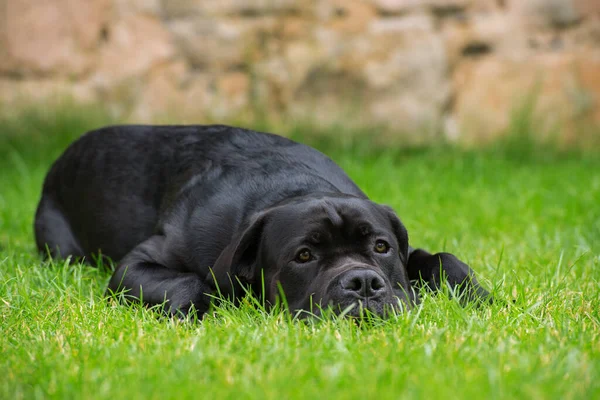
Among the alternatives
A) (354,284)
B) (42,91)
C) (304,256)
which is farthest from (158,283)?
(42,91)

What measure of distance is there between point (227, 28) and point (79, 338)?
632 centimetres

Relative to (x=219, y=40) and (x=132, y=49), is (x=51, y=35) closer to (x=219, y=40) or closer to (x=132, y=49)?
(x=132, y=49)

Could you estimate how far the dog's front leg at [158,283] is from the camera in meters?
3.21

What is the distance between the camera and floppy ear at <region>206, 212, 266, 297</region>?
3.18 metres

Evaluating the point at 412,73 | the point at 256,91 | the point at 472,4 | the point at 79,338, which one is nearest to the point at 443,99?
the point at 412,73

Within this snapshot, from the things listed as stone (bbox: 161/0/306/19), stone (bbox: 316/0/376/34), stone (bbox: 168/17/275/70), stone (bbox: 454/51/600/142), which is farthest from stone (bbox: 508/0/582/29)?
stone (bbox: 168/17/275/70)

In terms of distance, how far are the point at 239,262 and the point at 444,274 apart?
34.1 inches

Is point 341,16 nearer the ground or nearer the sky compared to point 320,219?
nearer the sky

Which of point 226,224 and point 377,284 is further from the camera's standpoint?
point 226,224

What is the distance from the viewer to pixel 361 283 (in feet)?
9.27

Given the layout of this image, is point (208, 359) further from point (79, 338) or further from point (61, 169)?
point (61, 169)

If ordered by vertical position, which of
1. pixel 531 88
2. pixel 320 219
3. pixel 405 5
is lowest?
pixel 531 88

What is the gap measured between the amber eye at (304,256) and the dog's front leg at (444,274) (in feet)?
1.80

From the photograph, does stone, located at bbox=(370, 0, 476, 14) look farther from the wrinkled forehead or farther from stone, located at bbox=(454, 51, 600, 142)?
the wrinkled forehead
